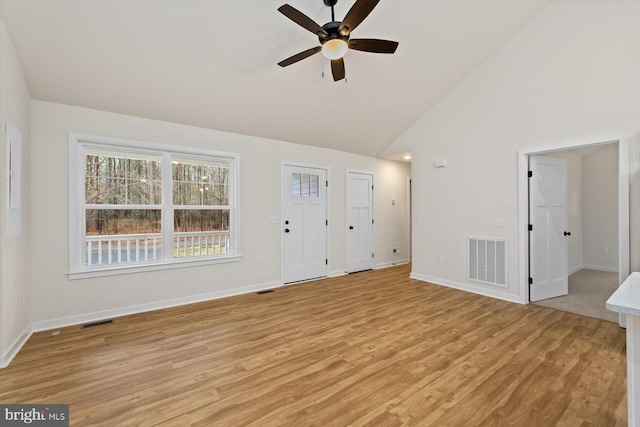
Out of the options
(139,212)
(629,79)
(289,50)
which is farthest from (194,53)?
(629,79)

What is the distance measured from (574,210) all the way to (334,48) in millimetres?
6277

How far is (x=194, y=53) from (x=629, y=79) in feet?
15.7

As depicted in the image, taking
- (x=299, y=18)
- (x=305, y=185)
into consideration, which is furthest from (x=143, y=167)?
(x=299, y=18)

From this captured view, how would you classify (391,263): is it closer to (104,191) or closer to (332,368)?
(332,368)

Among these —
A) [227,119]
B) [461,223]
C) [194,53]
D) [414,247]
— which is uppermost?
[194,53]

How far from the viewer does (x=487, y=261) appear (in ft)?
13.8

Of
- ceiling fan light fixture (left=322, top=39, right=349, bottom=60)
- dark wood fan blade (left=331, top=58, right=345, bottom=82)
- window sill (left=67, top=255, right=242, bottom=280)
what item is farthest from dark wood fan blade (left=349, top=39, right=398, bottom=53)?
window sill (left=67, top=255, right=242, bottom=280)

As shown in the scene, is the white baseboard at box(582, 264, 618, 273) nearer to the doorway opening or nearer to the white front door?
the doorway opening

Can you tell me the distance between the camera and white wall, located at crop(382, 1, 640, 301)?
313 centimetres

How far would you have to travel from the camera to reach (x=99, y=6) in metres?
2.38

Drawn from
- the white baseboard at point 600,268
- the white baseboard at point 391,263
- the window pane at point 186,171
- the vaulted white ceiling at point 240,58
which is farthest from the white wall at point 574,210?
the window pane at point 186,171

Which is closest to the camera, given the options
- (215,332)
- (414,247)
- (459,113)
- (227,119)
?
(215,332)

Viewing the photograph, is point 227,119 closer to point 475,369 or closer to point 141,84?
point 141,84

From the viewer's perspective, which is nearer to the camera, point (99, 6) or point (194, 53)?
point (99, 6)
